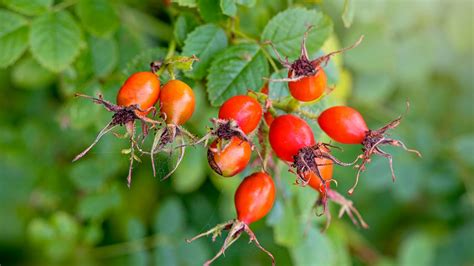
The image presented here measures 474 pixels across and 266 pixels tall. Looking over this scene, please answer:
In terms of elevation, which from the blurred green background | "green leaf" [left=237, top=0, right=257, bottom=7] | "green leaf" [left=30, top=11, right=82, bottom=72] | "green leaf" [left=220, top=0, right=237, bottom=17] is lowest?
the blurred green background

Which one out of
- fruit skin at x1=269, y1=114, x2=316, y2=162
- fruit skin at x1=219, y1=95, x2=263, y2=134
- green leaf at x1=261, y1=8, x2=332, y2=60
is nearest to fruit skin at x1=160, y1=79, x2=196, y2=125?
fruit skin at x1=219, y1=95, x2=263, y2=134

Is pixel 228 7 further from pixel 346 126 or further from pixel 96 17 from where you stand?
pixel 96 17

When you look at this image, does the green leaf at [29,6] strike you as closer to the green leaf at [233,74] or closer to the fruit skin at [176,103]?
the green leaf at [233,74]

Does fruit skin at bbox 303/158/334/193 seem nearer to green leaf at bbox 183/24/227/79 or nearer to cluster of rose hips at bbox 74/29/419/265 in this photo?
cluster of rose hips at bbox 74/29/419/265

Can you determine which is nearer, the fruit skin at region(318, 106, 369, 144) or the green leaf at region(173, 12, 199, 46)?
the fruit skin at region(318, 106, 369, 144)

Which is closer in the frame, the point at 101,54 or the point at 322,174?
the point at 322,174

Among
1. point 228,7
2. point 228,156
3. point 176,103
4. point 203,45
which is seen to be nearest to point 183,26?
point 203,45

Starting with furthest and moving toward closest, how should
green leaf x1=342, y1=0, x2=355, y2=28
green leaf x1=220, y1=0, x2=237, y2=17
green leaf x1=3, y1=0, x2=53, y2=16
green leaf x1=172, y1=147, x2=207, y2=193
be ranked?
green leaf x1=172, y1=147, x2=207, y2=193 → green leaf x1=3, y1=0, x2=53, y2=16 → green leaf x1=342, y1=0, x2=355, y2=28 → green leaf x1=220, y1=0, x2=237, y2=17
